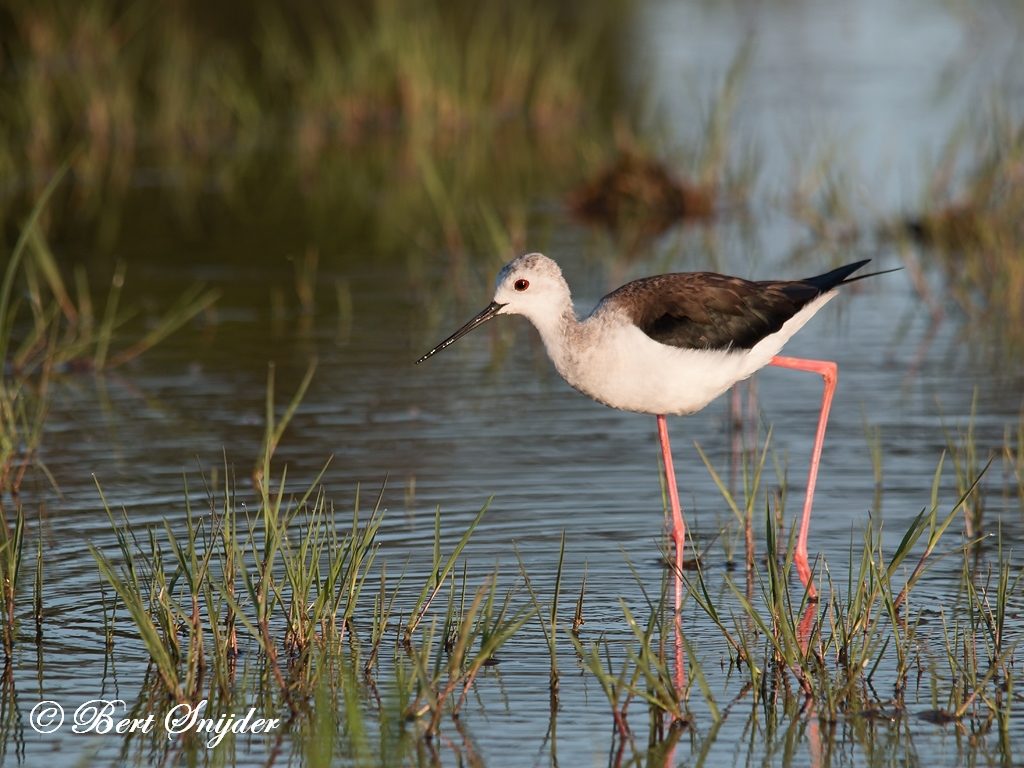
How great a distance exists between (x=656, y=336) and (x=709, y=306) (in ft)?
1.10

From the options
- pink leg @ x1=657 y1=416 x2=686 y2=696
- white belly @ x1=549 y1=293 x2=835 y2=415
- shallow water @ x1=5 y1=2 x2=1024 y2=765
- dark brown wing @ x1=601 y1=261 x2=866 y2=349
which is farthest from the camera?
dark brown wing @ x1=601 y1=261 x2=866 y2=349

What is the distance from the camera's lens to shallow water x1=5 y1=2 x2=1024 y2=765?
5.12m

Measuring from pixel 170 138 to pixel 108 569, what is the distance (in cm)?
1282

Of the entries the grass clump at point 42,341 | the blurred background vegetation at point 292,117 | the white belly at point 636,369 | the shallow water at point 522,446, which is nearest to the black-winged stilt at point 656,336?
the white belly at point 636,369

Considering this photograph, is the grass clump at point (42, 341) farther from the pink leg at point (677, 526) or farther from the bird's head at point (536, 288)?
the pink leg at point (677, 526)

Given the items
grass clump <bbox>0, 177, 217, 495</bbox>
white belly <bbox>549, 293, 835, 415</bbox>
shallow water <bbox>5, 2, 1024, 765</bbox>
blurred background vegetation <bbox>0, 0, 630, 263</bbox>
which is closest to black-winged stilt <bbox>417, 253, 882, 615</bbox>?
white belly <bbox>549, 293, 835, 415</bbox>

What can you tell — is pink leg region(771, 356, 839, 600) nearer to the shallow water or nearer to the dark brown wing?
the shallow water

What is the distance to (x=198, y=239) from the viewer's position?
1369cm

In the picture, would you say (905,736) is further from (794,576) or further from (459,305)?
(459,305)

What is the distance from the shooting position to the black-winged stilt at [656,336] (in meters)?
6.46

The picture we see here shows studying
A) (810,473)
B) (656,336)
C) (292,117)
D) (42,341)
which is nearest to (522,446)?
(810,473)

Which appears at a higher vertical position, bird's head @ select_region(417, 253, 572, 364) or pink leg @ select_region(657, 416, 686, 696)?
bird's head @ select_region(417, 253, 572, 364)

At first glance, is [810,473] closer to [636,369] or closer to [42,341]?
[636,369]

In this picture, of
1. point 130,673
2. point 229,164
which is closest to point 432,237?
point 229,164
